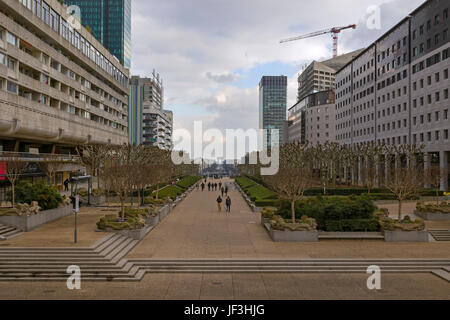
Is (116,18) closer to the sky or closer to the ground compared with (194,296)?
closer to the sky

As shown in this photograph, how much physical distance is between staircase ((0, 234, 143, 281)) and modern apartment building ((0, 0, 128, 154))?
27.3 metres

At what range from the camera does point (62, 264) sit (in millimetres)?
18047

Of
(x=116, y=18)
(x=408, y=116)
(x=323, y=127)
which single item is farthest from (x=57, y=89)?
(x=116, y=18)

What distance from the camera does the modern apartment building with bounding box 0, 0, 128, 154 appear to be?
44.1 metres

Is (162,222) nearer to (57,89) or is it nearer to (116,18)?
(57,89)

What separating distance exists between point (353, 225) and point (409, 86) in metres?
52.0

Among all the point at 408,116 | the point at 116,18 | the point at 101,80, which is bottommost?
the point at 408,116

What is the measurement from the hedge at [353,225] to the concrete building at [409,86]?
118 ft

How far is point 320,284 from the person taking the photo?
1644 centimetres

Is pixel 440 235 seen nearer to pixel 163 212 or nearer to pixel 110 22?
pixel 163 212

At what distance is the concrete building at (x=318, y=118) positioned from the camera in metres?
141
